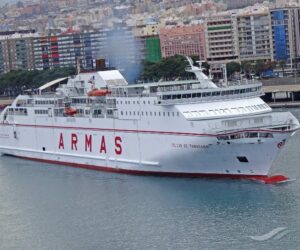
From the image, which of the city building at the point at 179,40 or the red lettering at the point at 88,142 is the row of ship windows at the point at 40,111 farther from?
the city building at the point at 179,40

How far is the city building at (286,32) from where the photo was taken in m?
56.2

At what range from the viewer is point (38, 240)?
1678 centimetres

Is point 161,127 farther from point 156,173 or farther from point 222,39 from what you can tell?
point 222,39

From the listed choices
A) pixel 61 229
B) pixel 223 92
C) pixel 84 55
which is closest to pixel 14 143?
pixel 223 92

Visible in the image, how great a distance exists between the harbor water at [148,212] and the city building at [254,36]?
34280mm

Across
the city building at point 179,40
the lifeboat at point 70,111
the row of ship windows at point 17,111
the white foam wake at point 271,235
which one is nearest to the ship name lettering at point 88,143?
the lifeboat at point 70,111

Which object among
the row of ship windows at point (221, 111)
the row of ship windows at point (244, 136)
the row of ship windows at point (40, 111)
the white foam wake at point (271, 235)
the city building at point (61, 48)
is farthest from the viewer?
the city building at point (61, 48)

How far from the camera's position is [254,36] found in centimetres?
5675

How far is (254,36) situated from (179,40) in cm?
682

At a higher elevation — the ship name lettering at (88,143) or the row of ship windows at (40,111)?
the row of ship windows at (40,111)

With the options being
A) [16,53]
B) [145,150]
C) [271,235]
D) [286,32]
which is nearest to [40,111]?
[145,150]

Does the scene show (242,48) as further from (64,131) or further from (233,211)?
(233,211)

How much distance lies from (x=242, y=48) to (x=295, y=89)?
16.5 m

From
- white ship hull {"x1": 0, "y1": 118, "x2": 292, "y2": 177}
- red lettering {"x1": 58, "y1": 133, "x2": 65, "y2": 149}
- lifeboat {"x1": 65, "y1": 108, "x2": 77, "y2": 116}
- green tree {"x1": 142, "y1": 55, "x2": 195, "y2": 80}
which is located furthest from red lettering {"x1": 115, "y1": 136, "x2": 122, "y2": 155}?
green tree {"x1": 142, "y1": 55, "x2": 195, "y2": 80}
